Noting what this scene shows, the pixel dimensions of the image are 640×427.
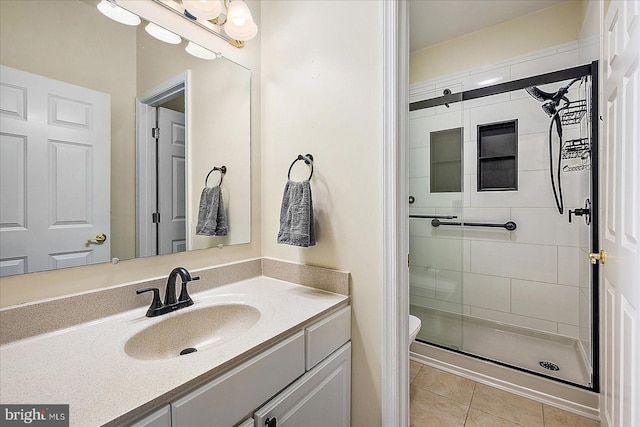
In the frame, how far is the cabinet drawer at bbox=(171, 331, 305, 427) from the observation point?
2.21 ft

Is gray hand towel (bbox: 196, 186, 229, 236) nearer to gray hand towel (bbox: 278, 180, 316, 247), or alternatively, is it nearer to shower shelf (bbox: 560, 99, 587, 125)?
gray hand towel (bbox: 278, 180, 316, 247)

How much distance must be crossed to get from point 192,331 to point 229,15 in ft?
4.50

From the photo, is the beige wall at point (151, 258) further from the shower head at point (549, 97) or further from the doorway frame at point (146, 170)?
the shower head at point (549, 97)

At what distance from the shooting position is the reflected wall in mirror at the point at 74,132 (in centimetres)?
85

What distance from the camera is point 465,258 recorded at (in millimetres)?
2480

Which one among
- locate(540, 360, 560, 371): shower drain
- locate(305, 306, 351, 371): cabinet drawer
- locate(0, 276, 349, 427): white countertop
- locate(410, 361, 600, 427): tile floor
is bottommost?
locate(410, 361, 600, 427): tile floor

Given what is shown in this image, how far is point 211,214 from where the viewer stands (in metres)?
1.35

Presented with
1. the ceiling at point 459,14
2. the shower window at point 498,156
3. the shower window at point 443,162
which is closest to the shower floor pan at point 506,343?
the shower window at point 443,162

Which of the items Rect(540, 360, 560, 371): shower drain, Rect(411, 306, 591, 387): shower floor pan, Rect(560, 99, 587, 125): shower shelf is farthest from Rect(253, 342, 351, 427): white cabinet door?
Rect(560, 99, 587, 125): shower shelf

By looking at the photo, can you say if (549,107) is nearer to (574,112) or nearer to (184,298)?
(574,112)

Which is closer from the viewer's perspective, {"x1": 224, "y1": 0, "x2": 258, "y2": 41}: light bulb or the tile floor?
{"x1": 224, "y1": 0, "x2": 258, "y2": 41}: light bulb

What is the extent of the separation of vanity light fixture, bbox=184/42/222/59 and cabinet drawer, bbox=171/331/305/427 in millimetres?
1270

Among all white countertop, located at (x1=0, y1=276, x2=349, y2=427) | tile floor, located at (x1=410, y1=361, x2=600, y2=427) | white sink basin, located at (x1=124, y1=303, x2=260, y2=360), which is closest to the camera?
white countertop, located at (x1=0, y1=276, x2=349, y2=427)

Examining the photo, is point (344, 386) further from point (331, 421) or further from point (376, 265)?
point (376, 265)
